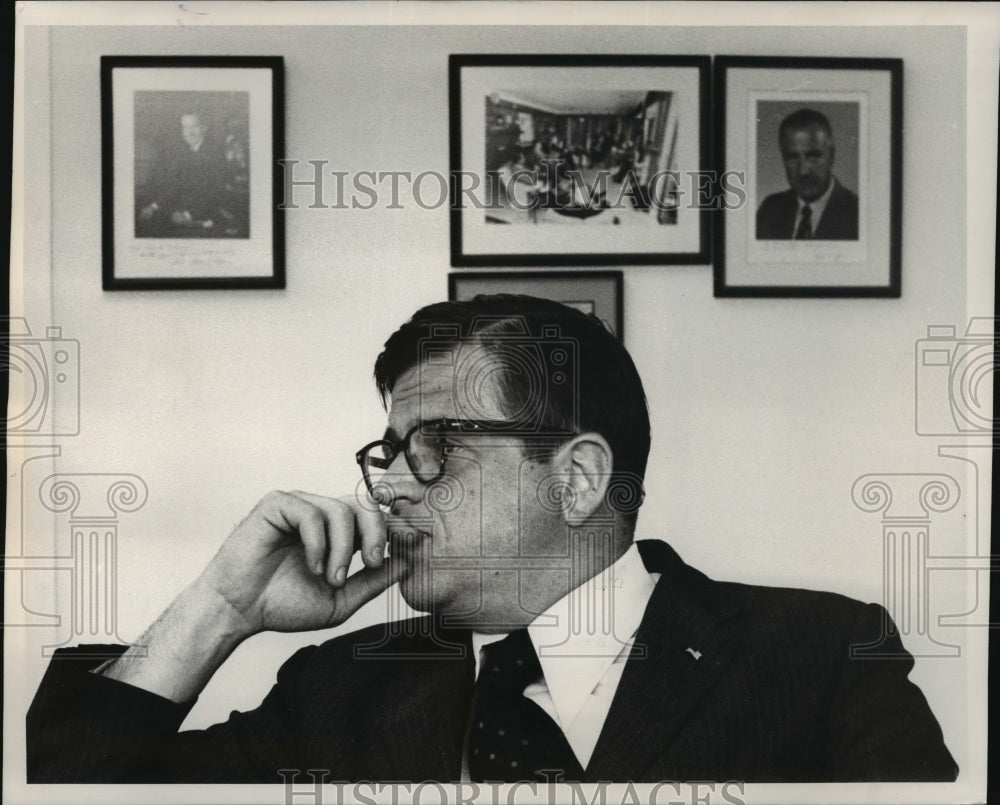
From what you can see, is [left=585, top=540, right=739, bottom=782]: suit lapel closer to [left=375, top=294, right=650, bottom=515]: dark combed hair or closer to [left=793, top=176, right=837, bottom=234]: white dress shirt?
[left=375, top=294, right=650, bottom=515]: dark combed hair

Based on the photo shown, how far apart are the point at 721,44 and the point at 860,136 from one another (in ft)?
0.91

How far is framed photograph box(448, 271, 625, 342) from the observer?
147 centimetres

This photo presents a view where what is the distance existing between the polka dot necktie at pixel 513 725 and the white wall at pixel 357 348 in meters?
0.31

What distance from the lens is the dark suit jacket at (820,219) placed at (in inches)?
58.5

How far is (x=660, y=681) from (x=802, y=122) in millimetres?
942

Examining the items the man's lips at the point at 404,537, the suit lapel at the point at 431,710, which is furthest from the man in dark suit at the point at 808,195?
the suit lapel at the point at 431,710

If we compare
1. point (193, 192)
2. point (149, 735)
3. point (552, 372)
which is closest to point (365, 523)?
point (552, 372)

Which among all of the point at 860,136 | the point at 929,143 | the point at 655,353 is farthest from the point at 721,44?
the point at 655,353

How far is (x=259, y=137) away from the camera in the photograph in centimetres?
148

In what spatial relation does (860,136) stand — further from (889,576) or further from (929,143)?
(889,576)

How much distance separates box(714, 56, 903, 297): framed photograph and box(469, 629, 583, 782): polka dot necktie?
0.68m

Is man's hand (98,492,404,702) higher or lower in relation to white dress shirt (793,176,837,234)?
lower

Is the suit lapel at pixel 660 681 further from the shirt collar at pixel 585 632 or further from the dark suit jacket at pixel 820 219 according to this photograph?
the dark suit jacket at pixel 820 219

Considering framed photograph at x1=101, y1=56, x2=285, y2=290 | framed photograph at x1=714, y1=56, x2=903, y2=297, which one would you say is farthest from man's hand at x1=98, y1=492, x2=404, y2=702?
framed photograph at x1=714, y1=56, x2=903, y2=297
